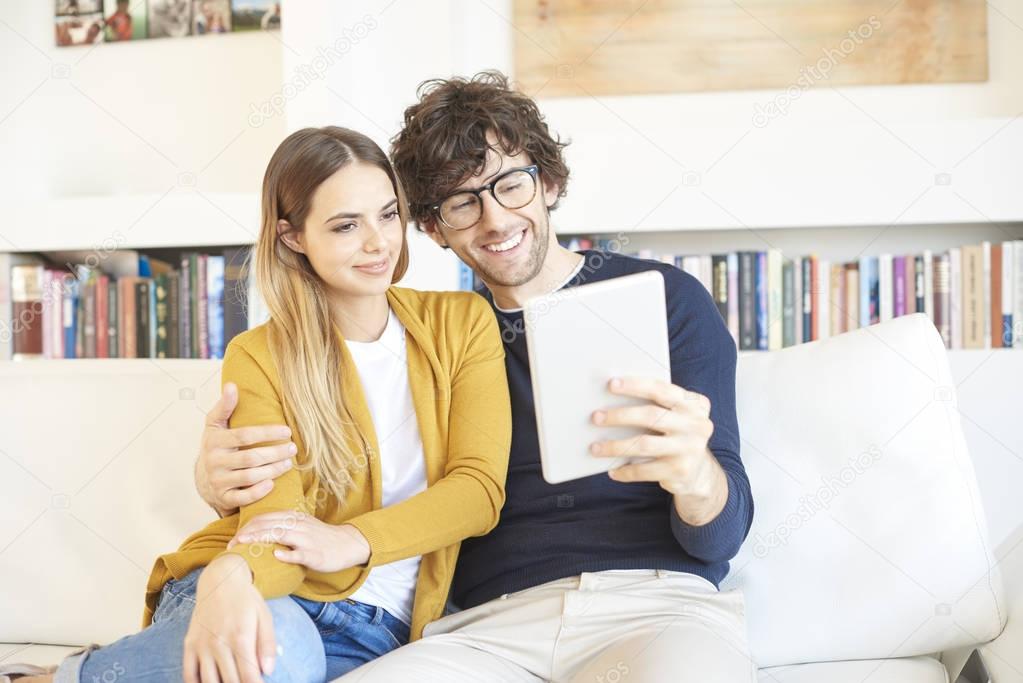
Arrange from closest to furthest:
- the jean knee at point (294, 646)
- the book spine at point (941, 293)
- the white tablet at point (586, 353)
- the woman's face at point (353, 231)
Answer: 1. the white tablet at point (586, 353)
2. the jean knee at point (294, 646)
3. the woman's face at point (353, 231)
4. the book spine at point (941, 293)

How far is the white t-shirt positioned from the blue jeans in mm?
42

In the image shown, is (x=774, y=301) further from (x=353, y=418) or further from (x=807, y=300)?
(x=353, y=418)

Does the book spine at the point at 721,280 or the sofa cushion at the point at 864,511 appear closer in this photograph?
the sofa cushion at the point at 864,511

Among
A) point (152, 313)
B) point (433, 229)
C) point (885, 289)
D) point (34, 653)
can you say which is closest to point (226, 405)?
point (433, 229)

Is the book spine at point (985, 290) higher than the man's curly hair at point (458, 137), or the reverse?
the man's curly hair at point (458, 137)

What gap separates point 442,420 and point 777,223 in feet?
3.92

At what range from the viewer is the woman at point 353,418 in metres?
1.18

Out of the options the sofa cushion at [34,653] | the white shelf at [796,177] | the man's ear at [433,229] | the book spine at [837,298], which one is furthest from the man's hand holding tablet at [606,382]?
the book spine at [837,298]

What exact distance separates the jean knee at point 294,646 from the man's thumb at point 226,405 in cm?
27

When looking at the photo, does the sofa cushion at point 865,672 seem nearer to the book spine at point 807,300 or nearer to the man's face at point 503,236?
the man's face at point 503,236

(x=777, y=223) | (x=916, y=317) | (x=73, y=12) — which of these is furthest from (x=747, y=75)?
(x=73, y=12)

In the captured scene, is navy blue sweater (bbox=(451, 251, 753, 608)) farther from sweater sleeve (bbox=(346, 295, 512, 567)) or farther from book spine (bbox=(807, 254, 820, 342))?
book spine (bbox=(807, 254, 820, 342))

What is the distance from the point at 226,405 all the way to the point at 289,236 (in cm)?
26

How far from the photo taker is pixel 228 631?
1.04m
